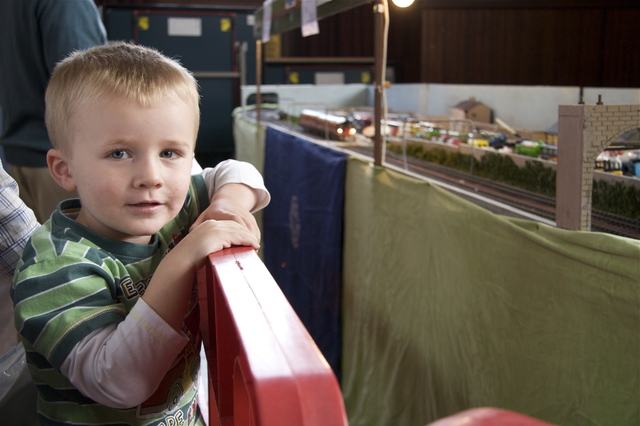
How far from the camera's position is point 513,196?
5.83 ft

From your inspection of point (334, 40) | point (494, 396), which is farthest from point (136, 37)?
point (494, 396)

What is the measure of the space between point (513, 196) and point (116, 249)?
126cm

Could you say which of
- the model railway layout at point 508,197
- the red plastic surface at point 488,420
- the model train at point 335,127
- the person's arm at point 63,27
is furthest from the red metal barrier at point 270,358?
the model train at point 335,127

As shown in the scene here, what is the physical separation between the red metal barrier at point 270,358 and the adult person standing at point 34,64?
1473 millimetres

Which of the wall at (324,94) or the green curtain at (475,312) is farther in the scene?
the wall at (324,94)

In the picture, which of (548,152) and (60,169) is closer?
(60,169)

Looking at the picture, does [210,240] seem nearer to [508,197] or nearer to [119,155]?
[119,155]

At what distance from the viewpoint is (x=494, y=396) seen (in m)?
→ 1.41

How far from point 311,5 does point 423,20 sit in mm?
5508

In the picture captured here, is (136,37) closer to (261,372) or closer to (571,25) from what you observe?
(571,25)

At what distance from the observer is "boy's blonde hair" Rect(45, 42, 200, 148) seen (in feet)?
2.53

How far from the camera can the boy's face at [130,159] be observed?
0.77 m

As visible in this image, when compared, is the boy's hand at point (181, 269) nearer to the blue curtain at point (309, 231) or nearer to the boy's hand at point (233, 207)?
the boy's hand at point (233, 207)

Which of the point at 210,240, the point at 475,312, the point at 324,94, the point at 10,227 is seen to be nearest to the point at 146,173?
the point at 210,240
